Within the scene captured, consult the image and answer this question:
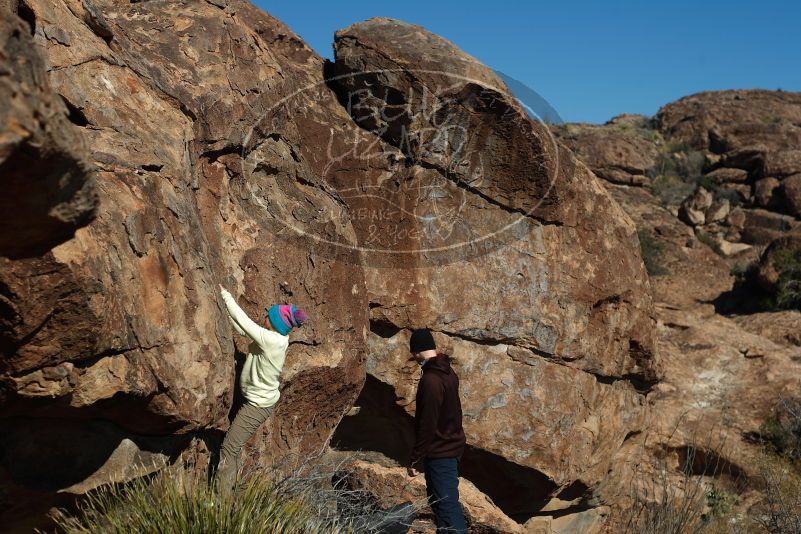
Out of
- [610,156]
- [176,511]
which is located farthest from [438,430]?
[610,156]

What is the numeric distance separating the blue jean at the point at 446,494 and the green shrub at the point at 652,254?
546 inches

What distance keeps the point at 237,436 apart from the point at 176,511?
113 centimetres

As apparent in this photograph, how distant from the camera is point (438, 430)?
5570 mm

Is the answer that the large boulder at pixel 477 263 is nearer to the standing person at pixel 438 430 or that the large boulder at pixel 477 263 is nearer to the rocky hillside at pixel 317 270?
the rocky hillside at pixel 317 270

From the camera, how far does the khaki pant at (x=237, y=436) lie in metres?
5.22

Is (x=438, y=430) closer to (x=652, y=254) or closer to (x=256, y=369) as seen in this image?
(x=256, y=369)

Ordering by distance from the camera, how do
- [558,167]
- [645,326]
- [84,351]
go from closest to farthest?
[84,351], [558,167], [645,326]

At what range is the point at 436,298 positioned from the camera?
767cm

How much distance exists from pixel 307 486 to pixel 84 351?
7.25 feet

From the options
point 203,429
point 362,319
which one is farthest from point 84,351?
point 362,319

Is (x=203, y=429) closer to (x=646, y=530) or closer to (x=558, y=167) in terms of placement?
(x=646, y=530)

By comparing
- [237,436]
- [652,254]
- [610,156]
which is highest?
[610,156]

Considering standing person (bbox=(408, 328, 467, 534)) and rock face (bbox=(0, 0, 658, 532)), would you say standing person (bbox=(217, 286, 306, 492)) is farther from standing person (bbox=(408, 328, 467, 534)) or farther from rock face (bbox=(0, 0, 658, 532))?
standing person (bbox=(408, 328, 467, 534))

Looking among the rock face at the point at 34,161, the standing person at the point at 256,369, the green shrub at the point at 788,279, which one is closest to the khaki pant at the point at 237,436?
the standing person at the point at 256,369
